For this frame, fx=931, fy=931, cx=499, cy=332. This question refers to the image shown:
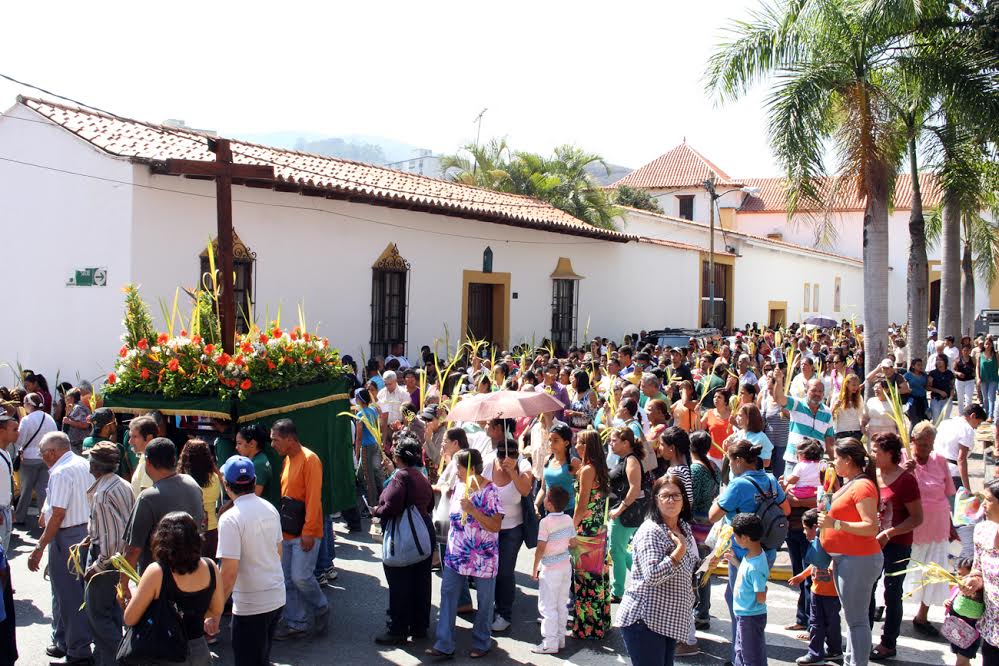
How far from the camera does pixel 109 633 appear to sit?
557cm

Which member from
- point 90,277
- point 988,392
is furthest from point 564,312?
point 90,277

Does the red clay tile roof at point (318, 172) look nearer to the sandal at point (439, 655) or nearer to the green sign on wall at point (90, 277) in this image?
the green sign on wall at point (90, 277)

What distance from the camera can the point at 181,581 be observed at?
4.53m

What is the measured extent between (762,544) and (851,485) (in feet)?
2.17

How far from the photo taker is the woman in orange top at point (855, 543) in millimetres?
5602

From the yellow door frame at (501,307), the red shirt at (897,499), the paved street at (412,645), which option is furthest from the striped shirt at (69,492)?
the yellow door frame at (501,307)

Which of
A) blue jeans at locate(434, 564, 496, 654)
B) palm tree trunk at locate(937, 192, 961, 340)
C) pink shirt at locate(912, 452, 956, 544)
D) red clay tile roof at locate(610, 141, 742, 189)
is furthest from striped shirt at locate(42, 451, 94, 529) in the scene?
red clay tile roof at locate(610, 141, 742, 189)

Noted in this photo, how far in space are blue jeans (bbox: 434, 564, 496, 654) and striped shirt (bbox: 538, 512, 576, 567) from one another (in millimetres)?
431

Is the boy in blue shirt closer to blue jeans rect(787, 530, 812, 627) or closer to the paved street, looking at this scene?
the paved street

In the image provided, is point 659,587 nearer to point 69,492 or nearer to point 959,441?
point 69,492

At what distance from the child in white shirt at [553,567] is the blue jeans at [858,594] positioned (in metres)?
1.75

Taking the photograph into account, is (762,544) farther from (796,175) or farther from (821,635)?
(796,175)

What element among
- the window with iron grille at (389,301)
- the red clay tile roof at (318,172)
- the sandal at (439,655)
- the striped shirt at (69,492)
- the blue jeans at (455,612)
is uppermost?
the red clay tile roof at (318,172)

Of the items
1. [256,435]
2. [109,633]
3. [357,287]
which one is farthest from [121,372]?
[357,287]
